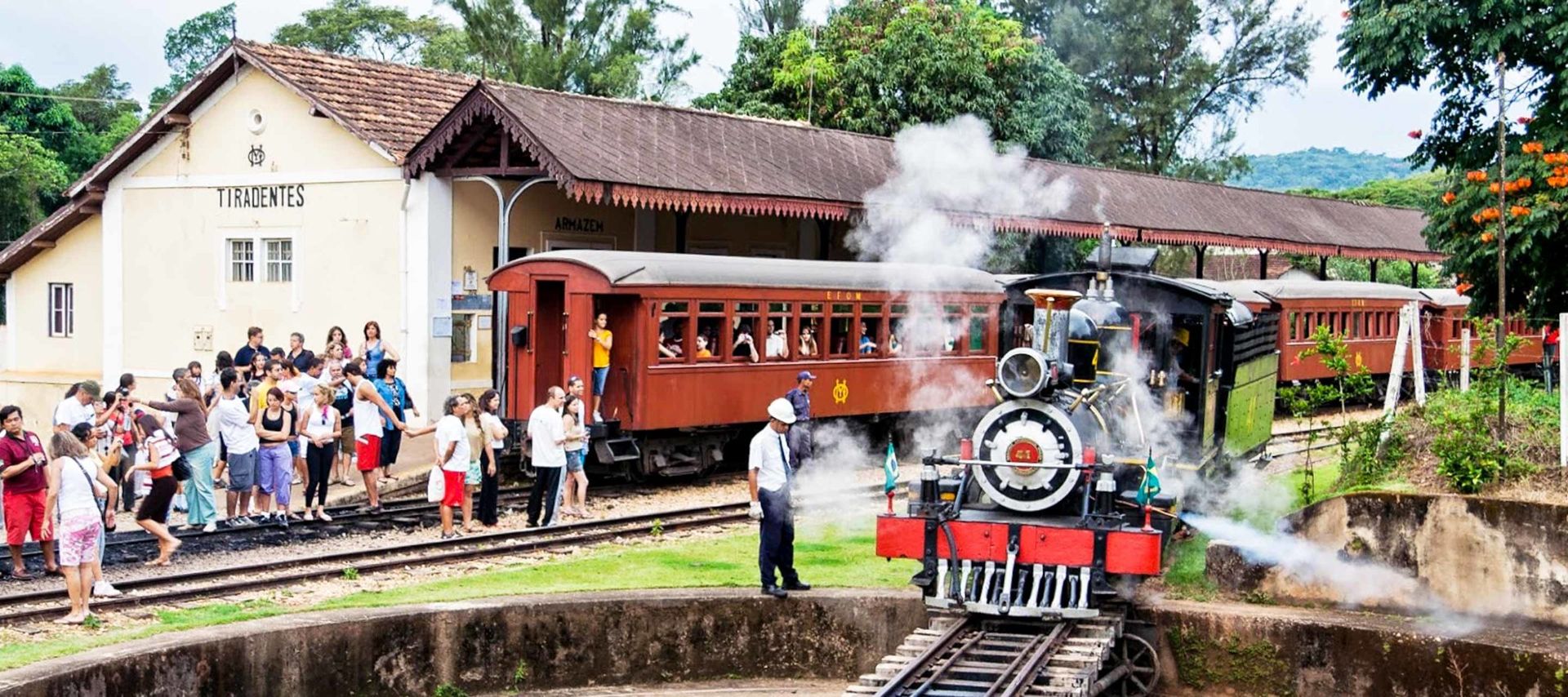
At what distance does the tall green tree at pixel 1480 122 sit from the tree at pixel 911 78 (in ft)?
52.8

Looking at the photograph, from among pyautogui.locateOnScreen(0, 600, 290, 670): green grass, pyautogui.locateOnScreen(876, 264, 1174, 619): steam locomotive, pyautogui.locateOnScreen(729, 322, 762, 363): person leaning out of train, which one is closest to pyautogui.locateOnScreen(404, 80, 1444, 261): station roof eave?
pyautogui.locateOnScreen(729, 322, 762, 363): person leaning out of train

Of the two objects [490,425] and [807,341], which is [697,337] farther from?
[490,425]

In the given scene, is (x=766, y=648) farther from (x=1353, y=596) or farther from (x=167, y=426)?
(x=167, y=426)

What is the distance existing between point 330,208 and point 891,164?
8.91m

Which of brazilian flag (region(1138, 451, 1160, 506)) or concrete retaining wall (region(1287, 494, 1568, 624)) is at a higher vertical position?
brazilian flag (region(1138, 451, 1160, 506))

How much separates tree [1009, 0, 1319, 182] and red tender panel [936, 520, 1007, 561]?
138 feet

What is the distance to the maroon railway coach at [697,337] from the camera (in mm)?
17906

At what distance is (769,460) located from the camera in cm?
1159

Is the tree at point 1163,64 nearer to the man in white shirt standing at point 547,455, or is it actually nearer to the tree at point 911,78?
the tree at point 911,78

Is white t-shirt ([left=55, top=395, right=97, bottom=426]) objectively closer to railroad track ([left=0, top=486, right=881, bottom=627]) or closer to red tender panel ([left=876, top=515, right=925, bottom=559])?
railroad track ([left=0, top=486, right=881, bottom=627])

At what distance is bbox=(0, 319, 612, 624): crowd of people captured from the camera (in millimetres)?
12117

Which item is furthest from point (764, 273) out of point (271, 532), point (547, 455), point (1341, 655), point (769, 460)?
point (1341, 655)

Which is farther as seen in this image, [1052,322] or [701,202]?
[701,202]

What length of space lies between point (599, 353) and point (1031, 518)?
8116mm
